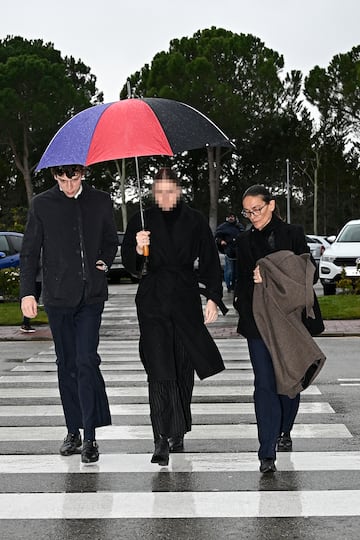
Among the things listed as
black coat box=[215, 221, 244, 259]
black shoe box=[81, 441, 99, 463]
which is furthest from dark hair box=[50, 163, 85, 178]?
black coat box=[215, 221, 244, 259]

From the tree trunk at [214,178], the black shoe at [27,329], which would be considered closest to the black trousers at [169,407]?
the black shoe at [27,329]

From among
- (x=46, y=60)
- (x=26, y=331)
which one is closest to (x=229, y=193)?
(x=46, y=60)

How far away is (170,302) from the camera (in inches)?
271

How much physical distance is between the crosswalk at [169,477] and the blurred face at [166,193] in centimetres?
150

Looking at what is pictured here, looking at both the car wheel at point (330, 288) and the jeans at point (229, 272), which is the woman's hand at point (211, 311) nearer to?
the jeans at point (229, 272)

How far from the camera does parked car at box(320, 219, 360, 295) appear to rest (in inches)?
915

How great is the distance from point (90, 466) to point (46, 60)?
179 feet

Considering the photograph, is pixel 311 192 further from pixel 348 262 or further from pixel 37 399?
pixel 37 399

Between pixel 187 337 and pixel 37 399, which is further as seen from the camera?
pixel 37 399

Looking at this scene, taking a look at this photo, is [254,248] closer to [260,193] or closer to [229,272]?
[260,193]

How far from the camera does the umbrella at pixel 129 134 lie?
273 inches

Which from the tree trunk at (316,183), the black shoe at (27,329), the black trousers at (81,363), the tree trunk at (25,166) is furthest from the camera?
the tree trunk at (316,183)

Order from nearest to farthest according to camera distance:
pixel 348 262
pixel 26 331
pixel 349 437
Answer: pixel 349 437, pixel 26 331, pixel 348 262

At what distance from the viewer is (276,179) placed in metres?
65.9
